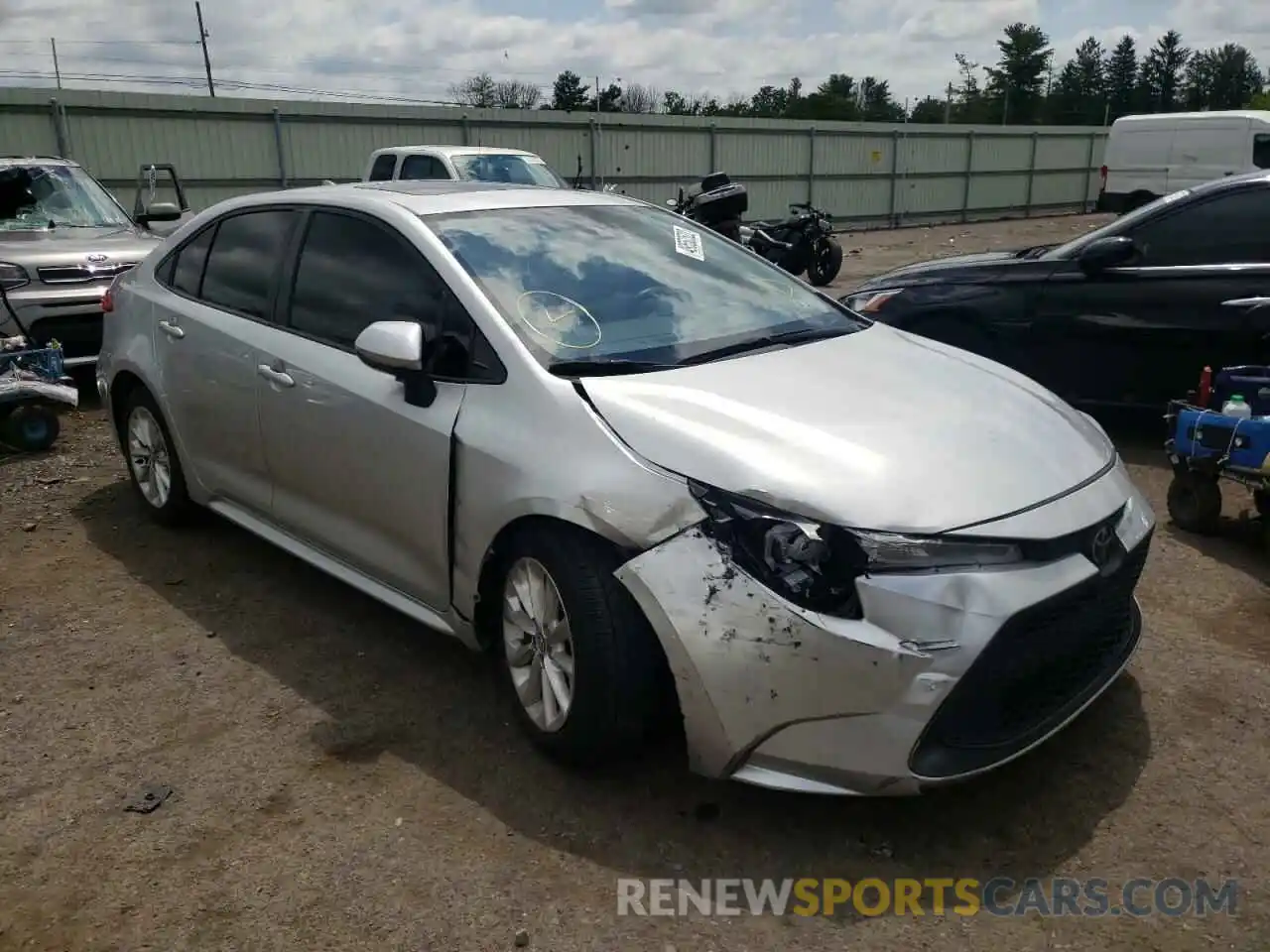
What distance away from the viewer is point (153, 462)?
5113 mm

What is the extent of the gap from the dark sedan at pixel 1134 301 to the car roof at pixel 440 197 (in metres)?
3.05

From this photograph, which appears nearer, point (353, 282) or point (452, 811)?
point (452, 811)

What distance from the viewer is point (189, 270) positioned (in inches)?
187

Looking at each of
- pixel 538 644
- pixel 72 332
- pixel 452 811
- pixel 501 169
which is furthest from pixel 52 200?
pixel 452 811

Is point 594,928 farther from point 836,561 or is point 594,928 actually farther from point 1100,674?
point 1100,674

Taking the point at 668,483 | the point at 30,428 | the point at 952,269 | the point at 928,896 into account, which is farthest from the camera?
the point at 952,269

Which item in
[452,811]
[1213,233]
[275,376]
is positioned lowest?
[452,811]

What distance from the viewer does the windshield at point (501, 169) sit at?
12.3 m

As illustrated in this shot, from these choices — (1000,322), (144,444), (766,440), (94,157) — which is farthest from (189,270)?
(94,157)

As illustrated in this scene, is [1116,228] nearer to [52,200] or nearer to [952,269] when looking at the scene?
[952,269]

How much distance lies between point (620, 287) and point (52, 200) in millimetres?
7438

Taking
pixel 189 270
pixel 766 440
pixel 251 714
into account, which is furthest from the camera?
pixel 189 270

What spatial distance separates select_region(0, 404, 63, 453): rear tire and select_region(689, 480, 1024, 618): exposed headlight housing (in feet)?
18.6

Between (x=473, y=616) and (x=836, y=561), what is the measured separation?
1.24 meters
